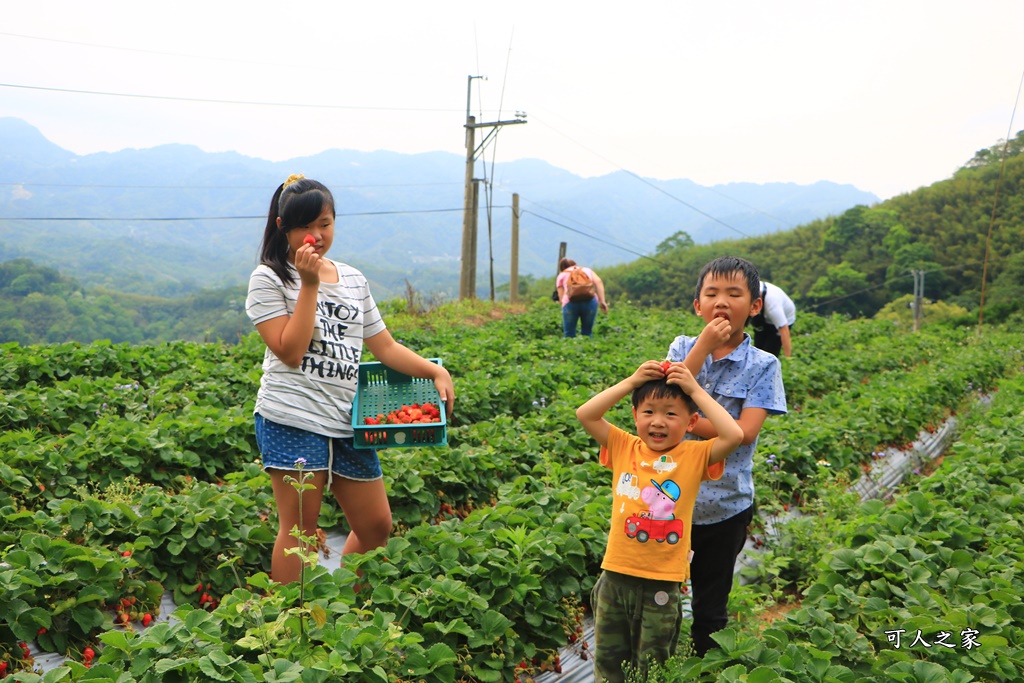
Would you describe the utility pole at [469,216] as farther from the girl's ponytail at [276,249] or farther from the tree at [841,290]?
the tree at [841,290]

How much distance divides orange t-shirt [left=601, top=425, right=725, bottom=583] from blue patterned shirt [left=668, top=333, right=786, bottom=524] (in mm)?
176

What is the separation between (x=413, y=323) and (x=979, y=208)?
156ft

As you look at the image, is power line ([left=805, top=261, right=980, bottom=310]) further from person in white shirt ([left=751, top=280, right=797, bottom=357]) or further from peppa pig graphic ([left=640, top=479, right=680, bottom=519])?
peppa pig graphic ([left=640, top=479, right=680, bottom=519])

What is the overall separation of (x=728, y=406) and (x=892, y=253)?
5101 centimetres

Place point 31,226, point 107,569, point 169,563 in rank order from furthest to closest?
point 31,226
point 169,563
point 107,569

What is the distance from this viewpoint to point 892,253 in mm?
48156

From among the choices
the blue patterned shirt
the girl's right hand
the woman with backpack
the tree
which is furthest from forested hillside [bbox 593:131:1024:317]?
the girl's right hand

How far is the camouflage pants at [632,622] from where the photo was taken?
8.63ft

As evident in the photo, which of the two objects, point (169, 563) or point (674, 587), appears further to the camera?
point (169, 563)

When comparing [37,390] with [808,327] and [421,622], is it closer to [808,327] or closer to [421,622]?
[421,622]

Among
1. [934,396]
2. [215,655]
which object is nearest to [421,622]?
[215,655]

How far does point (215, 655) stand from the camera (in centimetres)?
240

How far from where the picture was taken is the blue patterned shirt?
9.27ft

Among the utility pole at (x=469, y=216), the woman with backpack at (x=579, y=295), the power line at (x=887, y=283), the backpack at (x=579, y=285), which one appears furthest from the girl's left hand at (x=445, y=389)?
the power line at (x=887, y=283)
